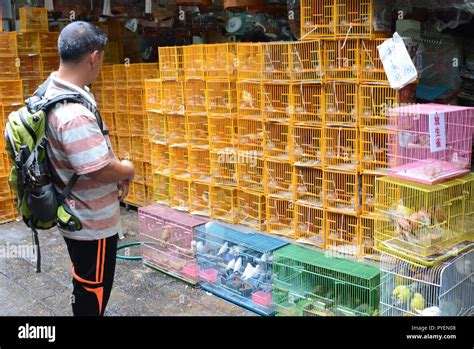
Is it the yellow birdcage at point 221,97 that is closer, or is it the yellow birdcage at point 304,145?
the yellow birdcage at point 304,145

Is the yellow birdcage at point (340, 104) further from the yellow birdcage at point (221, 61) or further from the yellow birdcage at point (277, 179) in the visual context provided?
the yellow birdcage at point (221, 61)

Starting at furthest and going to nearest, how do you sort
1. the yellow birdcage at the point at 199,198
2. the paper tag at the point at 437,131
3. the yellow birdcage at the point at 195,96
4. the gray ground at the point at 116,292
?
the yellow birdcage at the point at 199,198 < the yellow birdcage at the point at 195,96 < the gray ground at the point at 116,292 < the paper tag at the point at 437,131

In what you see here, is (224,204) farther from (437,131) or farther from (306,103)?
(437,131)

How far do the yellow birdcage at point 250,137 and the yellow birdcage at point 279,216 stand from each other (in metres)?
0.48

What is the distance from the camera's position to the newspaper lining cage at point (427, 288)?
336 centimetres

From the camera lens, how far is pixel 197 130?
5.61 metres

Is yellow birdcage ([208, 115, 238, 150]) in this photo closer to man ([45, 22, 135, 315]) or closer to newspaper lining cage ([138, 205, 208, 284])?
newspaper lining cage ([138, 205, 208, 284])

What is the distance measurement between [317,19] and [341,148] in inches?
43.5

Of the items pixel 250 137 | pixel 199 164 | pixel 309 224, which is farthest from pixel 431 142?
pixel 199 164

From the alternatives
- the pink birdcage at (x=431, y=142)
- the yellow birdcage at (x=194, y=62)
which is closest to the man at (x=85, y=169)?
the pink birdcage at (x=431, y=142)

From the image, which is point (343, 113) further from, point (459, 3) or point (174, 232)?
point (174, 232)

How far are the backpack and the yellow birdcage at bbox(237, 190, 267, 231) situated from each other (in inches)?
96.9
